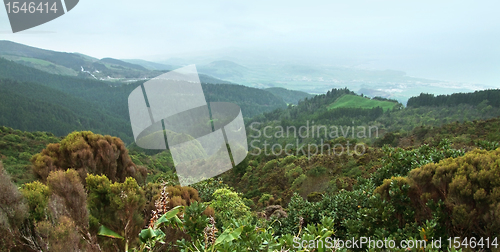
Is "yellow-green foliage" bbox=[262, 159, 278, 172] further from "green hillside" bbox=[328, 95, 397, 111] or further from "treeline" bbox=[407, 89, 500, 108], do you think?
"green hillside" bbox=[328, 95, 397, 111]

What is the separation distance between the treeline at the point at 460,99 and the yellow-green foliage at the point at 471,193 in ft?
254

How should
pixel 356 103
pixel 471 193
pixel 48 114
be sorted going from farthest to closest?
1. pixel 356 103
2. pixel 48 114
3. pixel 471 193

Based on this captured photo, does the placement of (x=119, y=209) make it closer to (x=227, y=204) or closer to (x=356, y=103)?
(x=227, y=204)

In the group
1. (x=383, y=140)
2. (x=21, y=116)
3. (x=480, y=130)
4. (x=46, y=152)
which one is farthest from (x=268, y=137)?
(x=21, y=116)

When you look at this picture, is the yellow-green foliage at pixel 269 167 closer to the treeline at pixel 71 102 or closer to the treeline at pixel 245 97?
the treeline at pixel 71 102

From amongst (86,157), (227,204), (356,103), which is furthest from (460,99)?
(86,157)

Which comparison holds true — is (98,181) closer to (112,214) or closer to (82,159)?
(112,214)

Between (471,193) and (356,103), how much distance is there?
105940 millimetres

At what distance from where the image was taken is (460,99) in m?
69.6

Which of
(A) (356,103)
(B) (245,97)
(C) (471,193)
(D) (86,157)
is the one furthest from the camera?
(B) (245,97)

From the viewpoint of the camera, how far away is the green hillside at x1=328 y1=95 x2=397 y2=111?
97944 millimetres

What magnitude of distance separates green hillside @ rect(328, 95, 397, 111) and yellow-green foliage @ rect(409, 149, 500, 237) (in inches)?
3877

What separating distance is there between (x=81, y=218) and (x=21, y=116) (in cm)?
12013

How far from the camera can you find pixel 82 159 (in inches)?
279
